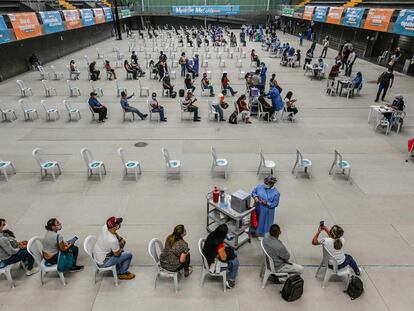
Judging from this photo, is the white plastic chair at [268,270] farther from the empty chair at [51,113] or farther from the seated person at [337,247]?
the empty chair at [51,113]

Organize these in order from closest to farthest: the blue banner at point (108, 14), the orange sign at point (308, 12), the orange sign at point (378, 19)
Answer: the orange sign at point (378, 19)
the orange sign at point (308, 12)
the blue banner at point (108, 14)

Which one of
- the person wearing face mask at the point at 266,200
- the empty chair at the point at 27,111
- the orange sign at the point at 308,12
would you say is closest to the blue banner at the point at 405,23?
the orange sign at the point at 308,12

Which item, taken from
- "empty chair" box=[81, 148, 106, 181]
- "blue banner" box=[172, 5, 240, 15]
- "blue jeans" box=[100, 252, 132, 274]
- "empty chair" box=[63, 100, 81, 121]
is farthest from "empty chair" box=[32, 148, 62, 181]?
"blue banner" box=[172, 5, 240, 15]

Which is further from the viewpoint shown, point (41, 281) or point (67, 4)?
point (67, 4)

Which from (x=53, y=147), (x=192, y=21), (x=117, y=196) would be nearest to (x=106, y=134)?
(x=53, y=147)

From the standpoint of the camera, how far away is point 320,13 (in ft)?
101

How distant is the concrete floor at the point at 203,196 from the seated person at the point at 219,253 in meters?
0.42

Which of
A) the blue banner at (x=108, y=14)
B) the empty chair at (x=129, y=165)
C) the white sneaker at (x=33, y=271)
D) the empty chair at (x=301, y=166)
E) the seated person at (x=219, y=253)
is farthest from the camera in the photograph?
the blue banner at (x=108, y=14)

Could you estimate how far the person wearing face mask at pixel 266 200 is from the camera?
5.94m

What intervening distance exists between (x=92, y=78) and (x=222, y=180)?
13.0 meters

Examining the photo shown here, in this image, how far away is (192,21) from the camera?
4900 cm

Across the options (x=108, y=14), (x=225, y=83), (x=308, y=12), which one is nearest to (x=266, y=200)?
(x=225, y=83)

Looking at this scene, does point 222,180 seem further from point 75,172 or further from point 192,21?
point 192,21

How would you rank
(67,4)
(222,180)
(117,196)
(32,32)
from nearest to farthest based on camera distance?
(117,196)
(222,180)
(32,32)
(67,4)
